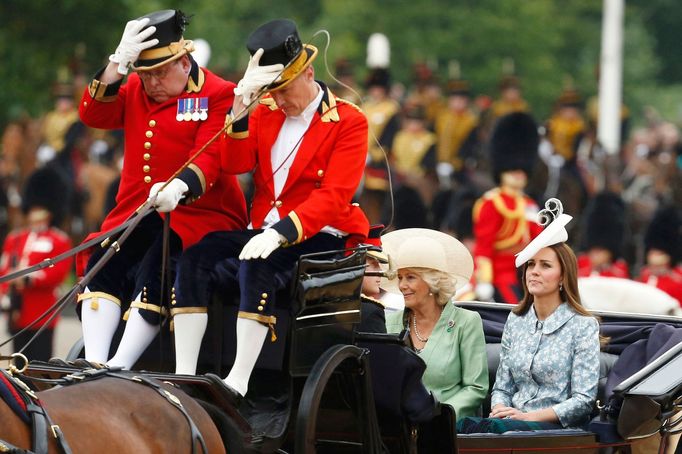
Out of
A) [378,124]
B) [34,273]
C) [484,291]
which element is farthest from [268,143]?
[378,124]

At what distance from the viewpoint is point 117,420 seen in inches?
202

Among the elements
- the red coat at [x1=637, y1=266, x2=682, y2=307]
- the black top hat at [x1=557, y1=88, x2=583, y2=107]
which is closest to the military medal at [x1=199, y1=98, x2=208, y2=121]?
the red coat at [x1=637, y1=266, x2=682, y2=307]

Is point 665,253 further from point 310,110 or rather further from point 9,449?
point 9,449

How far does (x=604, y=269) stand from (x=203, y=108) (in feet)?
25.7

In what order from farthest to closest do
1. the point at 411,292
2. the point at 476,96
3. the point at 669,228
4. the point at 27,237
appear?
the point at 476,96 < the point at 669,228 < the point at 27,237 < the point at 411,292

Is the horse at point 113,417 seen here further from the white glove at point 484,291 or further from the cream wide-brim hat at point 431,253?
the white glove at point 484,291

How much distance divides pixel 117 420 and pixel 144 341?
2.68ft

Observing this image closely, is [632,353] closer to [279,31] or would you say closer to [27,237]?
[279,31]

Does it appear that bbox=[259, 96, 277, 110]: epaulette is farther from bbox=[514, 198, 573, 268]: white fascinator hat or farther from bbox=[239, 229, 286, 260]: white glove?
bbox=[514, 198, 573, 268]: white fascinator hat

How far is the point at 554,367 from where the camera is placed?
646 cm

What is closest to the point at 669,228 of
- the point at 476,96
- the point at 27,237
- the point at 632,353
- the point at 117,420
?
Answer: the point at 27,237

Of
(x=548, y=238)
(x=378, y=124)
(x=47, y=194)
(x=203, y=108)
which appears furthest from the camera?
(x=378, y=124)

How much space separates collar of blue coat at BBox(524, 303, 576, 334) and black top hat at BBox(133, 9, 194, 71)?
1658mm

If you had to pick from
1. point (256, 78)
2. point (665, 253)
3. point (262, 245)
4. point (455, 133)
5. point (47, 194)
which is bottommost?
point (665, 253)
